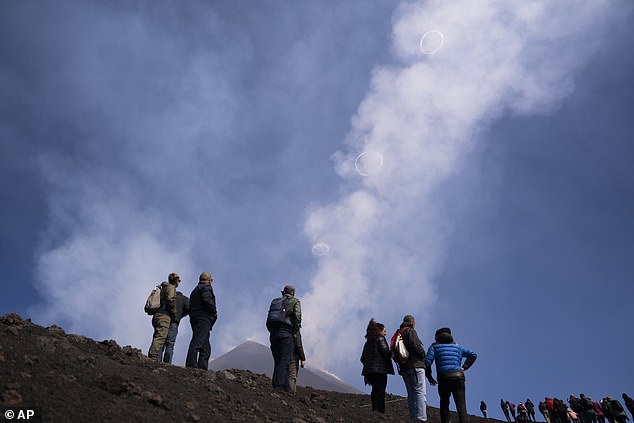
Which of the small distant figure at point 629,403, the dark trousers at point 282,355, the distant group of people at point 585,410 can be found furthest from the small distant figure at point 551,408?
the dark trousers at point 282,355

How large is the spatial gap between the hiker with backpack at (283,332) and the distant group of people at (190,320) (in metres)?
1.42

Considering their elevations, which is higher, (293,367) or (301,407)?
(293,367)

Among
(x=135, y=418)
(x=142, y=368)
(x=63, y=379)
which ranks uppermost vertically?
(x=142, y=368)

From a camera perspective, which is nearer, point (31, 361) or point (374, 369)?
point (31, 361)

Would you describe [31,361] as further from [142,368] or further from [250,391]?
[250,391]

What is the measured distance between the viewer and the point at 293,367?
9945 millimetres

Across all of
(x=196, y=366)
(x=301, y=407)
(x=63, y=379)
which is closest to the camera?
(x=63, y=379)

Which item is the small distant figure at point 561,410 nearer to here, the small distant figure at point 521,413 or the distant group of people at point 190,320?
the small distant figure at point 521,413

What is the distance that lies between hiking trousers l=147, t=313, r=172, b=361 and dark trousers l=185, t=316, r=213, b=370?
75 cm

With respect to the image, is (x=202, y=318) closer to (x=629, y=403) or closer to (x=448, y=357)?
(x=448, y=357)

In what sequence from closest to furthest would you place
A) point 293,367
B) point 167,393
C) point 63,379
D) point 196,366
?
point 63,379 < point 167,393 < point 196,366 < point 293,367

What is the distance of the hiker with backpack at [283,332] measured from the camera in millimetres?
9266

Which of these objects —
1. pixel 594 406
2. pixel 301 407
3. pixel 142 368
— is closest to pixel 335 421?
pixel 301 407

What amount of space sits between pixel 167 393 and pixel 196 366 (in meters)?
3.21
